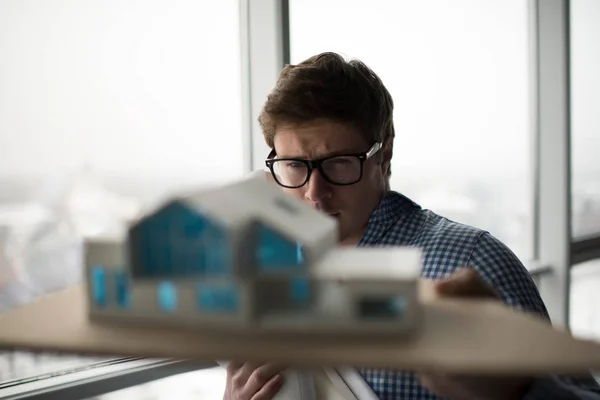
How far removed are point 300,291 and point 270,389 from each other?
40 cm

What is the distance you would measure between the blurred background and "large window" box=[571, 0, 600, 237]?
0.03m

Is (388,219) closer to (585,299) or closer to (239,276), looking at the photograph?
(239,276)

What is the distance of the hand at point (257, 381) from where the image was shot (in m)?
0.88

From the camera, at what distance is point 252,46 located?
6.54ft

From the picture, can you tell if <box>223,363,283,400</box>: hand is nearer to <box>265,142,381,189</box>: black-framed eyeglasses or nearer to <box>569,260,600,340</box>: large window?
<box>265,142,381,189</box>: black-framed eyeglasses

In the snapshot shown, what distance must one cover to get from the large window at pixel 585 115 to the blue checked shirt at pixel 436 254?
244 cm

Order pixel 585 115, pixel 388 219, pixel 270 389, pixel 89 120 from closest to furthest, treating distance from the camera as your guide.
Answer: pixel 270 389, pixel 388 219, pixel 89 120, pixel 585 115

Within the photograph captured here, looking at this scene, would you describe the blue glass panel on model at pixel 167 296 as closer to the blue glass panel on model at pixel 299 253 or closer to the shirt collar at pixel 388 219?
the blue glass panel on model at pixel 299 253

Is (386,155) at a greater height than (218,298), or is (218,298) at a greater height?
(386,155)

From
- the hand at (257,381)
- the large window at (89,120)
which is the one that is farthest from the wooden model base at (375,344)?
the large window at (89,120)

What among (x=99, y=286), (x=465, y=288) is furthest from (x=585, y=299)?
(x=99, y=286)

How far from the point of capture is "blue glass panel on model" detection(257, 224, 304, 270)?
0.52m

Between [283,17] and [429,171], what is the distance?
1.01m

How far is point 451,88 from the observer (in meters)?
2.71
